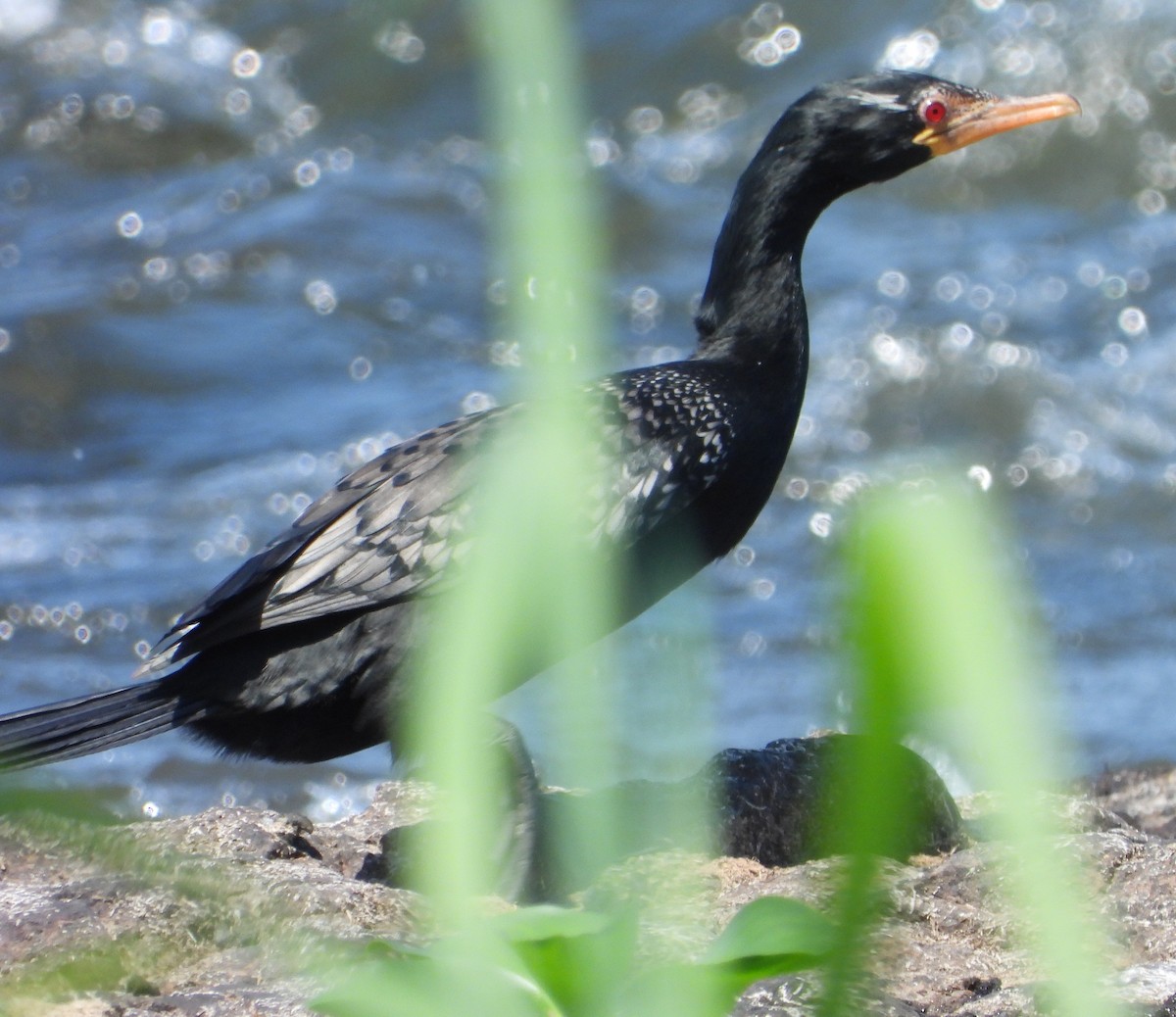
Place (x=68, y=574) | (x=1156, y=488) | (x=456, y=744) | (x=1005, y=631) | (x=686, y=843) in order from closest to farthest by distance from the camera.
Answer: (x=1005, y=631) → (x=456, y=744) → (x=686, y=843) → (x=68, y=574) → (x=1156, y=488)

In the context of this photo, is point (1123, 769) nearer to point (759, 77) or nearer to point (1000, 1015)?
point (1000, 1015)

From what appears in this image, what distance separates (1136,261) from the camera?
12.0 m

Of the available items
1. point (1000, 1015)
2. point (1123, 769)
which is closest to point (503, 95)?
point (1000, 1015)

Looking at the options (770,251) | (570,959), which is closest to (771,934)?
(570,959)

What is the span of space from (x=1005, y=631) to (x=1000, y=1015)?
2.03m

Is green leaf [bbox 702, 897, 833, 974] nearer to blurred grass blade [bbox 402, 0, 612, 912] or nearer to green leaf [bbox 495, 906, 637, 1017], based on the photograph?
green leaf [bbox 495, 906, 637, 1017]

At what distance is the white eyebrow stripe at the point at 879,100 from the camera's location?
4.90 m

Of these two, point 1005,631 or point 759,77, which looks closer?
point 1005,631

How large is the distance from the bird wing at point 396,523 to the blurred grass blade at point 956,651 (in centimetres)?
308

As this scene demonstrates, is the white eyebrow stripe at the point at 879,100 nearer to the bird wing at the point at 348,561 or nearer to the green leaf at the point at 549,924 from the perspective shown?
the bird wing at the point at 348,561

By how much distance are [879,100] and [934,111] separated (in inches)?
6.4

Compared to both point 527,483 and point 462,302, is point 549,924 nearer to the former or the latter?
point 527,483

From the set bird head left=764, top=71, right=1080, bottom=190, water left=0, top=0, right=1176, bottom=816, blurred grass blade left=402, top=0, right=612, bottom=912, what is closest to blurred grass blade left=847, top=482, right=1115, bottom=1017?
blurred grass blade left=402, top=0, right=612, bottom=912

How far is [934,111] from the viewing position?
4.95 meters
